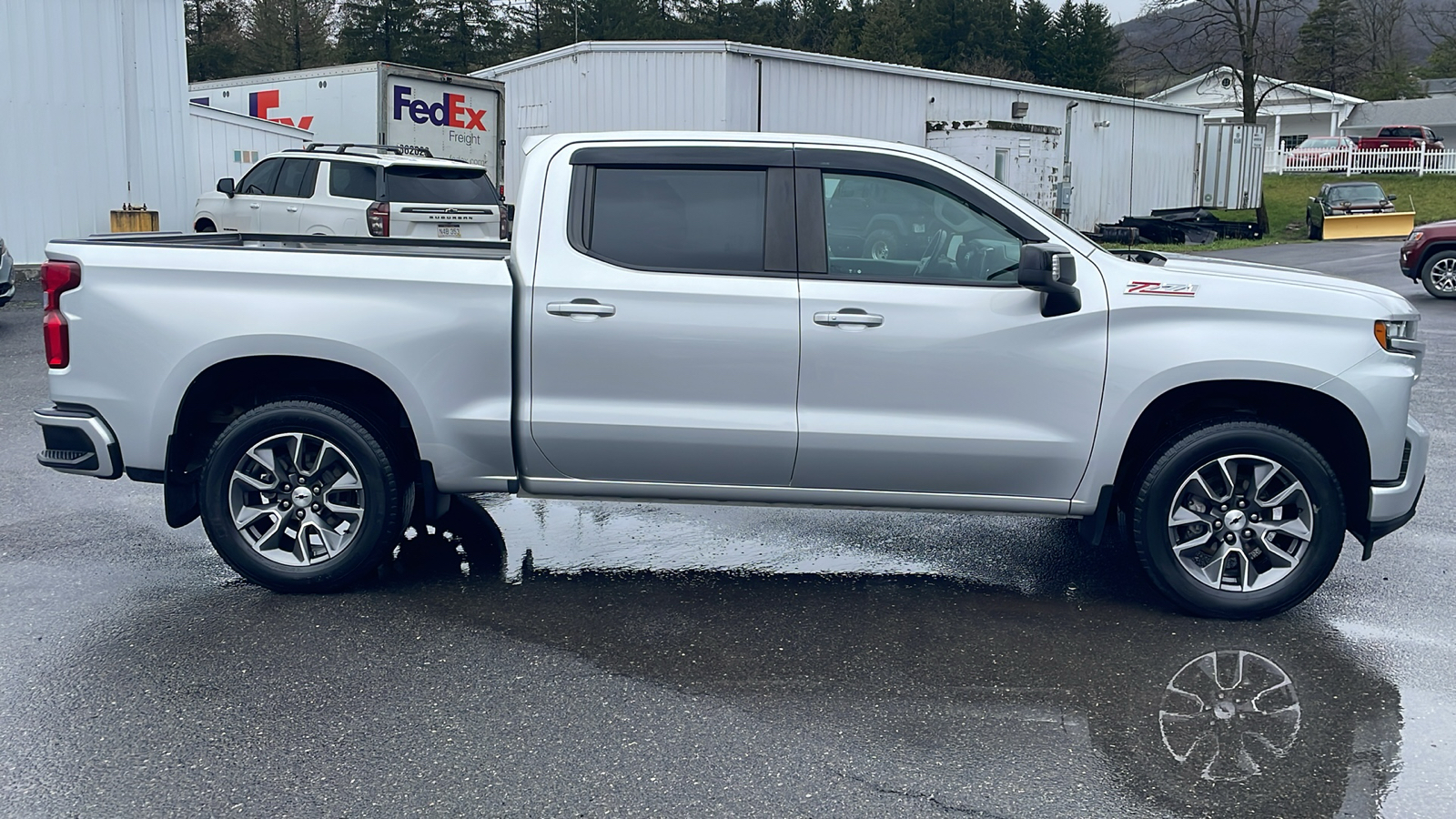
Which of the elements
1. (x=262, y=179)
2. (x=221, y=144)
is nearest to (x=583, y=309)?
(x=262, y=179)

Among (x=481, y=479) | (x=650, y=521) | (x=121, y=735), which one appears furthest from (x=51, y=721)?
(x=650, y=521)

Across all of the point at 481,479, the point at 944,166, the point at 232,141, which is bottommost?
the point at 481,479

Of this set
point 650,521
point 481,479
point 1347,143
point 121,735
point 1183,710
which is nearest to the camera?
point 121,735

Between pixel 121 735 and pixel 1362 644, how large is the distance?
4.41m

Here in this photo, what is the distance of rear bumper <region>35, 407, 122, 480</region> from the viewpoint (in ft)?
16.8

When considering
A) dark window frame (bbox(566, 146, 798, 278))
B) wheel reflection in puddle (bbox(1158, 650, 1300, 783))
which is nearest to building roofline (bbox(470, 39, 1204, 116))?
dark window frame (bbox(566, 146, 798, 278))

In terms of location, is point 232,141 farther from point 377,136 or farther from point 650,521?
point 650,521

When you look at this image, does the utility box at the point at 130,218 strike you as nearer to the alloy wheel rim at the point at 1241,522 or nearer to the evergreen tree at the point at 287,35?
the alloy wheel rim at the point at 1241,522

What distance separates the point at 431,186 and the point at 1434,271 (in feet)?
45.2

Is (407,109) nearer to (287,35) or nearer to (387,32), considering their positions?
(387,32)

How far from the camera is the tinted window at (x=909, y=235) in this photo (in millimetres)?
5074

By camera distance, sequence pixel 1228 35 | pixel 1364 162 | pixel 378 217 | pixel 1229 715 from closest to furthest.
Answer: pixel 1229 715, pixel 378 217, pixel 1228 35, pixel 1364 162

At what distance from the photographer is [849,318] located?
4.97m

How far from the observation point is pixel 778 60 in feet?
72.4
